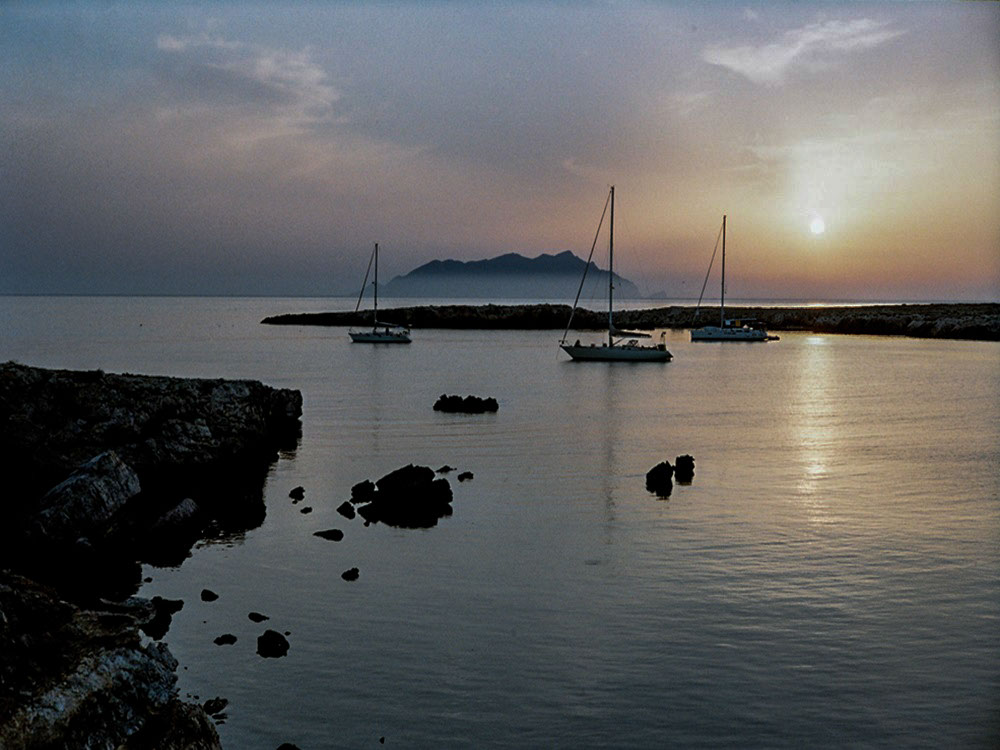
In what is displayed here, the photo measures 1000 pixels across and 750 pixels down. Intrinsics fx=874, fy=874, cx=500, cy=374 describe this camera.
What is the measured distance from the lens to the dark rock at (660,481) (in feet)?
72.1

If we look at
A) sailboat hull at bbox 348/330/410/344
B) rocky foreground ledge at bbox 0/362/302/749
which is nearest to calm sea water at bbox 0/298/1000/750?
rocky foreground ledge at bbox 0/362/302/749

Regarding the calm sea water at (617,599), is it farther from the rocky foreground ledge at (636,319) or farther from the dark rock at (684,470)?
the rocky foreground ledge at (636,319)

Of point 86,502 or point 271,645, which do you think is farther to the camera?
point 86,502

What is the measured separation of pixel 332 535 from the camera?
17000mm

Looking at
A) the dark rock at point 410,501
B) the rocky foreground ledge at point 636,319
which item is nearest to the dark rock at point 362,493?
the dark rock at point 410,501

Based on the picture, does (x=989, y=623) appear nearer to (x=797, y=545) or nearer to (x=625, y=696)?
(x=797, y=545)

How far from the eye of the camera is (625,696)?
10.1 m

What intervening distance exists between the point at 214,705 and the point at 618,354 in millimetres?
63523

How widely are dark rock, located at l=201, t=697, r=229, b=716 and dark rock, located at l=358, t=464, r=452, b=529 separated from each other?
8.17 m

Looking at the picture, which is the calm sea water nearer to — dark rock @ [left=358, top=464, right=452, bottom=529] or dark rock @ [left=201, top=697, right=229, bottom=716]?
dark rock @ [left=201, top=697, right=229, bottom=716]

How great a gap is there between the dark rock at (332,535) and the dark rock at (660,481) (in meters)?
8.48

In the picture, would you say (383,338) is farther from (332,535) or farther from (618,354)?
(332,535)

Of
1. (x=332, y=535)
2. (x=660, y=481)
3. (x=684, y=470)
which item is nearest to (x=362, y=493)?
(x=332, y=535)

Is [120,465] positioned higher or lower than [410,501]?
higher
